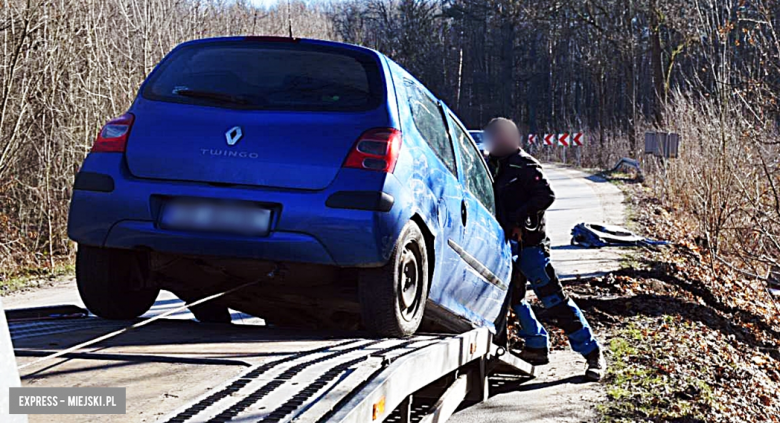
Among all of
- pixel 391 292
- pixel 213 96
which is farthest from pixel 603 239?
pixel 213 96

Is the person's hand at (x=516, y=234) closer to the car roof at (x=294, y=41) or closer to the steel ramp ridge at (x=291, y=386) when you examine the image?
the car roof at (x=294, y=41)

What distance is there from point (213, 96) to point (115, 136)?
53 cm

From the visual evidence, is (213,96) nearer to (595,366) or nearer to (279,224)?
(279,224)

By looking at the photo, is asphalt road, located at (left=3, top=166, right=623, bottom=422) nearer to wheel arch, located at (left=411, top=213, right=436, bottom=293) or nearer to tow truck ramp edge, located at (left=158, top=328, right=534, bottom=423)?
tow truck ramp edge, located at (left=158, top=328, right=534, bottom=423)

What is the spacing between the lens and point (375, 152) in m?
4.47

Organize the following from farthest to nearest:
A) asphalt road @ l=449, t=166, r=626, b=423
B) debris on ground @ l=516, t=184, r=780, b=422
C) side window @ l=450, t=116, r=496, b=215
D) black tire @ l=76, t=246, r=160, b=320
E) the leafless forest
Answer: the leafless forest → debris on ground @ l=516, t=184, r=780, b=422 → asphalt road @ l=449, t=166, r=626, b=423 → side window @ l=450, t=116, r=496, b=215 → black tire @ l=76, t=246, r=160, b=320

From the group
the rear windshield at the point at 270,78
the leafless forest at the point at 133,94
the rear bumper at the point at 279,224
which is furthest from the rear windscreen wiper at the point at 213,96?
the leafless forest at the point at 133,94

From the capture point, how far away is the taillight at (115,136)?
14.9 ft

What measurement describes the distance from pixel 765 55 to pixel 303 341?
11367 millimetres

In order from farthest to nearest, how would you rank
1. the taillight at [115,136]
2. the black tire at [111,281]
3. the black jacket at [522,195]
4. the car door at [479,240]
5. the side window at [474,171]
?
the black jacket at [522,195], the side window at [474,171], the car door at [479,240], the black tire at [111,281], the taillight at [115,136]

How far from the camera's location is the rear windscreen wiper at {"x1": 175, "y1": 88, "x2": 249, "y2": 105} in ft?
15.1

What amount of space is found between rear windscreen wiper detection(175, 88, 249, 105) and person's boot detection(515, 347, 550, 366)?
13.5ft

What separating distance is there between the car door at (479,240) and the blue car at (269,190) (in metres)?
0.59

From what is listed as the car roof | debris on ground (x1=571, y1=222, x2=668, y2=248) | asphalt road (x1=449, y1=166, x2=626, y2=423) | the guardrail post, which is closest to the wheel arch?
the car roof
